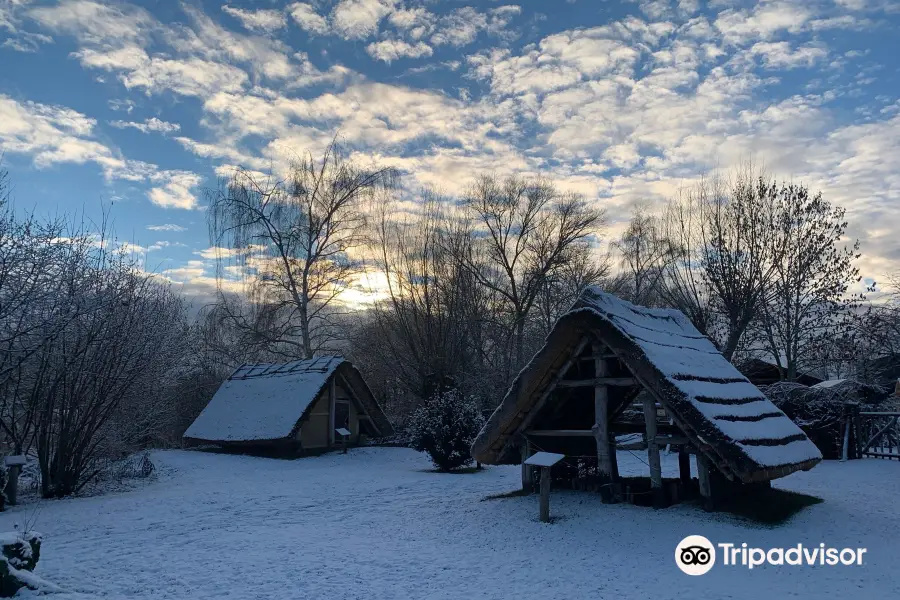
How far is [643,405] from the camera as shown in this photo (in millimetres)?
10266

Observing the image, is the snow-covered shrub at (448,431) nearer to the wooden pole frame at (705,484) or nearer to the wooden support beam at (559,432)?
the wooden support beam at (559,432)

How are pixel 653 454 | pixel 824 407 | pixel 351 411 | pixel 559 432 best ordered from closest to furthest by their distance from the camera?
pixel 653 454, pixel 559 432, pixel 824 407, pixel 351 411

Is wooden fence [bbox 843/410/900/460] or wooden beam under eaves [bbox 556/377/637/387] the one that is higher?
wooden beam under eaves [bbox 556/377/637/387]

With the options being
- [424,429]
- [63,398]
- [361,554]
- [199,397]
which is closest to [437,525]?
[361,554]

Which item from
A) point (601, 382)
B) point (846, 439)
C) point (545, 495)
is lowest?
point (846, 439)

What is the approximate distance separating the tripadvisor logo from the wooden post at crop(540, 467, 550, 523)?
6.77 feet

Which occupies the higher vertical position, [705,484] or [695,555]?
[705,484]

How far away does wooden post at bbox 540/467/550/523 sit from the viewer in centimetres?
921

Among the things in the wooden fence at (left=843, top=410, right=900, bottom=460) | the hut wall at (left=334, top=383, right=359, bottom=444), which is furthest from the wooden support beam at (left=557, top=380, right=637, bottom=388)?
the hut wall at (left=334, top=383, right=359, bottom=444)

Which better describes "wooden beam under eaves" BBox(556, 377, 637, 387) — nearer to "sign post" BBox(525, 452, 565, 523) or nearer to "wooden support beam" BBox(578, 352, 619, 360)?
"wooden support beam" BBox(578, 352, 619, 360)

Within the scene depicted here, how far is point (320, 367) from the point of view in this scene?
22297 millimetres

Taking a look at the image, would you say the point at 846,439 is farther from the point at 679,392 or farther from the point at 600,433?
the point at 679,392

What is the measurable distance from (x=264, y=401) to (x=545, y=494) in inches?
597

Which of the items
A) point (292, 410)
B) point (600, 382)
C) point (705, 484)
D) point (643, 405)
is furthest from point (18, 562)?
point (292, 410)
